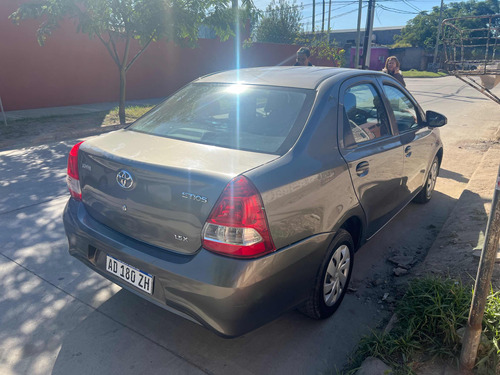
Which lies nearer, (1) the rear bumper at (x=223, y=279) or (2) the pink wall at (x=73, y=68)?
(1) the rear bumper at (x=223, y=279)

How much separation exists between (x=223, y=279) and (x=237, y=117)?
132 centimetres

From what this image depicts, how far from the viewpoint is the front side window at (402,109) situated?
156 inches

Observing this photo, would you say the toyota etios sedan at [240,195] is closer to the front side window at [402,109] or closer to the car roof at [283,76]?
the car roof at [283,76]

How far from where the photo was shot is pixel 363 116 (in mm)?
3400

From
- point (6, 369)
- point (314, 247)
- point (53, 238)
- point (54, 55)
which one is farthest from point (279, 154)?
point (54, 55)

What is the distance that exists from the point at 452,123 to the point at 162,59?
36.9ft

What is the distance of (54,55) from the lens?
13.0m

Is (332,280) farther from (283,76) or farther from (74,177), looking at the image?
(74,177)

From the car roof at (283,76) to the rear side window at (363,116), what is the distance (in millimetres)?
165

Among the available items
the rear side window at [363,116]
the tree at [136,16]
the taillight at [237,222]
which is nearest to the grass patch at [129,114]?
the tree at [136,16]

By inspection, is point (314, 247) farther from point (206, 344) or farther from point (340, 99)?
point (340, 99)

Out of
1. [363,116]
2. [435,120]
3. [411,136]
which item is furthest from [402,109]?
[363,116]

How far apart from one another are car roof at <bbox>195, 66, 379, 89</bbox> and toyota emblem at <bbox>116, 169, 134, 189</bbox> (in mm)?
1326

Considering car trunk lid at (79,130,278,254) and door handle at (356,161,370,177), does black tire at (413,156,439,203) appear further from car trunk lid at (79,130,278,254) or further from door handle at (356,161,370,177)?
car trunk lid at (79,130,278,254)
